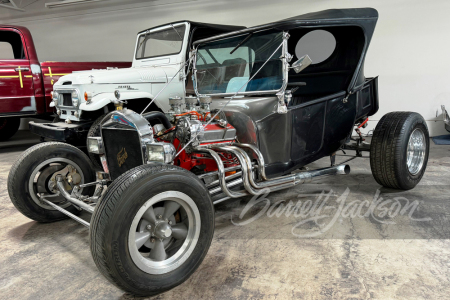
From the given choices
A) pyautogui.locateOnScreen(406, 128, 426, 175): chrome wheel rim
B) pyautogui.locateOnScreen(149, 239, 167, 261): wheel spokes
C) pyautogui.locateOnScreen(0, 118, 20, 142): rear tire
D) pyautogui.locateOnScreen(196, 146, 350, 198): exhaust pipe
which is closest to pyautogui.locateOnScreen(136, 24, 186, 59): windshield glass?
pyautogui.locateOnScreen(196, 146, 350, 198): exhaust pipe

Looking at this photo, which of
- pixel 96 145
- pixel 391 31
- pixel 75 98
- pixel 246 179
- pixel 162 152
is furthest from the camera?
pixel 391 31

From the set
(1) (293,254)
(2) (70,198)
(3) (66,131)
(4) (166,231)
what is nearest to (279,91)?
(1) (293,254)

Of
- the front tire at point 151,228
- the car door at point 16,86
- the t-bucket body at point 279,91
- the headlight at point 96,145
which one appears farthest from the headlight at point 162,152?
the car door at point 16,86

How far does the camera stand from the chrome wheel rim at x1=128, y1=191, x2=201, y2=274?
1783mm

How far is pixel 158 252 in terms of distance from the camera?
6.12 feet

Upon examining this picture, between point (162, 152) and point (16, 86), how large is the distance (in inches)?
195

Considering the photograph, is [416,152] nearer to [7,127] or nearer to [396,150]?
[396,150]

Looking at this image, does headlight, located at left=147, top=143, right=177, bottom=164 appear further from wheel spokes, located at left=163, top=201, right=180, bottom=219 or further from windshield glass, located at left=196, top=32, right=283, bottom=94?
windshield glass, located at left=196, top=32, right=283, bottom=94

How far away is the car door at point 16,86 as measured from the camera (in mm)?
5680

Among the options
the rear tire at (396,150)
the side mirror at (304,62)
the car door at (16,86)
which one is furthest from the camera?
the car door at (16,86)

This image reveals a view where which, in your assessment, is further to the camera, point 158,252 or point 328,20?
point 328,20

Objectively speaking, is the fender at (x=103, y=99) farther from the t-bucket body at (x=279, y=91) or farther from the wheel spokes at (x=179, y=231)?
the wheel spokes at (x=179, y=231)

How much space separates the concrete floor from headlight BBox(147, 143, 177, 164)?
73 centimetres

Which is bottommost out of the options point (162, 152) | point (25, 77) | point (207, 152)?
point (207, 152)
